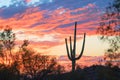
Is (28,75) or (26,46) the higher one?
(26,46)

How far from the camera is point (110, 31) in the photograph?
33500mm

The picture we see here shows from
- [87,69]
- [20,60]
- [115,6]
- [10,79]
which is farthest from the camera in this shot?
[20,60]

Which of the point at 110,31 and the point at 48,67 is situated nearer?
the point at 110,31

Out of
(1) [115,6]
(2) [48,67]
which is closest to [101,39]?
(1) [115,6]

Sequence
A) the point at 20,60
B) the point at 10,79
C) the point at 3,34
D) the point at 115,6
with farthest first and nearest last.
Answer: the point at 20,60
the point at 3,34
the point at 10,79
the point at 115,6

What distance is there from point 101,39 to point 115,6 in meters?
3.17

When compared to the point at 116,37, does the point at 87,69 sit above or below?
below

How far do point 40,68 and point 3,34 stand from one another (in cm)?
873

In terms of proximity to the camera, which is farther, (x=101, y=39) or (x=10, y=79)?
(x=10, y=79)

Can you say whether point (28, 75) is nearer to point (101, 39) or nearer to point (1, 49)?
point (1, 49)

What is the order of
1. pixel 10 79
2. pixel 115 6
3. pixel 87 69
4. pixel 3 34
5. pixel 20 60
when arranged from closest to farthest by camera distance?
pixel 115 6, pixel 10 79, pixel 87 69, pixel 3 34, pixel 20 60

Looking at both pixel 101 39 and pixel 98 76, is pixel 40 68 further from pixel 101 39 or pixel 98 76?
pixel 101 39

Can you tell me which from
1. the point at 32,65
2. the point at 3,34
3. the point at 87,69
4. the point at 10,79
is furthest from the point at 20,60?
the point at 10,79

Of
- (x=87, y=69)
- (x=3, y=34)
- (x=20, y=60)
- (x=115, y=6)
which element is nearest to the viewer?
(x=115, y=6)
